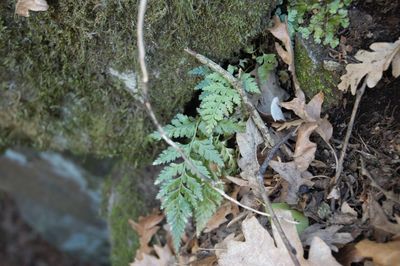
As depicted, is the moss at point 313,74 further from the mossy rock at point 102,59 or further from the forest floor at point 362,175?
the mossy rock at point 102,59

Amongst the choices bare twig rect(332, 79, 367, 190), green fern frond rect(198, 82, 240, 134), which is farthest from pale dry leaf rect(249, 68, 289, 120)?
bare twig rect(332, 79, 367, 190)

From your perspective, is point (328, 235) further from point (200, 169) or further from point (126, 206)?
point (126, 206)

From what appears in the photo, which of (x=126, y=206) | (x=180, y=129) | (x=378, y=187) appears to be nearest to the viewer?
(x=378, y=187)

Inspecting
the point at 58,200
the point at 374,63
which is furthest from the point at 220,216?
the point at 58,200

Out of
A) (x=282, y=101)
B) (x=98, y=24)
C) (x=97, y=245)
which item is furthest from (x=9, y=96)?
(x=97, y=245)

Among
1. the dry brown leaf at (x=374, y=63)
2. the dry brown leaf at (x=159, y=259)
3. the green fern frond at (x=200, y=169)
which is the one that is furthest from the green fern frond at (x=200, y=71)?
the dry brown leaf at (x=159, y=259)

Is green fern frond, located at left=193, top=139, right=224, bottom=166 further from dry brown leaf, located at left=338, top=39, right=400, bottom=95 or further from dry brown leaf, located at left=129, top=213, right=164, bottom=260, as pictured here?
dry brown leaf, located at left=129, top=213, right=164, bottom=260

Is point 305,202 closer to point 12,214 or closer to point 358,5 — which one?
point 358,5
